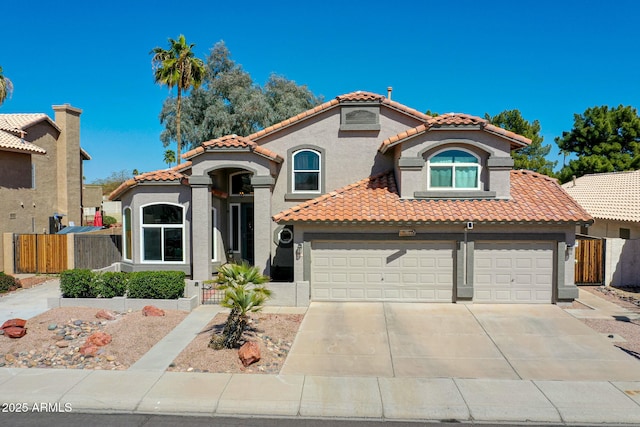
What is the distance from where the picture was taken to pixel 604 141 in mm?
39750

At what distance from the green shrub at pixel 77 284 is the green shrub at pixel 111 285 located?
140 millimetres

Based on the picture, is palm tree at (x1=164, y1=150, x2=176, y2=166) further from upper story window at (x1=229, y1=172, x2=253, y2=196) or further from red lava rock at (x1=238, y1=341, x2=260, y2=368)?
red lava rock at (x1=238, y1=341, x2=260, y2=368)

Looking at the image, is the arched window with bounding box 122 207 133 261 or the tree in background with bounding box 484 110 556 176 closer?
the arched window with bounding box 122 207 133 261

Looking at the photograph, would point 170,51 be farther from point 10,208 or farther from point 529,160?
point 529,160

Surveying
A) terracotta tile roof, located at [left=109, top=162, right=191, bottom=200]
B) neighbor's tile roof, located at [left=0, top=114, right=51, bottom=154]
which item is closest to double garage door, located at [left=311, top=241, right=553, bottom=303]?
terracotta tile roof, located at [left=109, top=162, right=191, bottom=200]

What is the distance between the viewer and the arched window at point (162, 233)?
1658 centimetres

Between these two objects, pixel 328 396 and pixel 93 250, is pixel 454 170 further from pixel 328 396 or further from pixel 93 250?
pixel 93 250

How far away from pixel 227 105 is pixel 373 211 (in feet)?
79.8

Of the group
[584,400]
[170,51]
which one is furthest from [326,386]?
[170,51]

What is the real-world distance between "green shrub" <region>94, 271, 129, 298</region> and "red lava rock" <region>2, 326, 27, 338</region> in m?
2.76

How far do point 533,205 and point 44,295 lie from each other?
16.8m

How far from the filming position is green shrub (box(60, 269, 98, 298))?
13.5 m

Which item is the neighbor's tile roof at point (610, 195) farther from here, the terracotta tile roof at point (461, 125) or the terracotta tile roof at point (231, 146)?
the terracotta tile roof at point (231, 146)

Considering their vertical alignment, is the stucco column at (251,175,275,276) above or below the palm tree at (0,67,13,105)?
below
